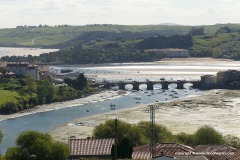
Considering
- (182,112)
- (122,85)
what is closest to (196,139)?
(182,112)

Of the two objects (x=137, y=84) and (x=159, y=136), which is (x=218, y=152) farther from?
(x=137, y=84)

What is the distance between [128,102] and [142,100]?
337 centimetres

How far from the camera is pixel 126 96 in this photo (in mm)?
102250

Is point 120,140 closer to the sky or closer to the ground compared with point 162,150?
closer to the ground

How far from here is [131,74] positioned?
139 meters

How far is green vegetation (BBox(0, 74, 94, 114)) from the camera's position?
274ft

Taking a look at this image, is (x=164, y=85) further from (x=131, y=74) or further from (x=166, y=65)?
(x=166, y=65)

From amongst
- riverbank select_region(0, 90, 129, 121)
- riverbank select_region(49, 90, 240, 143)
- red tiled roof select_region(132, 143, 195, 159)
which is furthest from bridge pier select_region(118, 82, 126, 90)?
red tiled roof select_region(132, 143, 195, 159)

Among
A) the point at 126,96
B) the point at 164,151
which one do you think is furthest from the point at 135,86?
the point at 164,151

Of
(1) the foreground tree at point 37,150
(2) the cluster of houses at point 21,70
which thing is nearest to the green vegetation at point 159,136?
(1) the foreground tree at point 37,150

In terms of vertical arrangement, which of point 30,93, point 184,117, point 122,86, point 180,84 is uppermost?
point 30,93

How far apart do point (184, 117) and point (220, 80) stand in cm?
4368

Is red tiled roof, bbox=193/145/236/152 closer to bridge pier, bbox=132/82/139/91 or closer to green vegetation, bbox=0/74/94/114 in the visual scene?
green vegetation, bbox=0/74/94/114

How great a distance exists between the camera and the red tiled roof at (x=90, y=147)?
37656 mm
